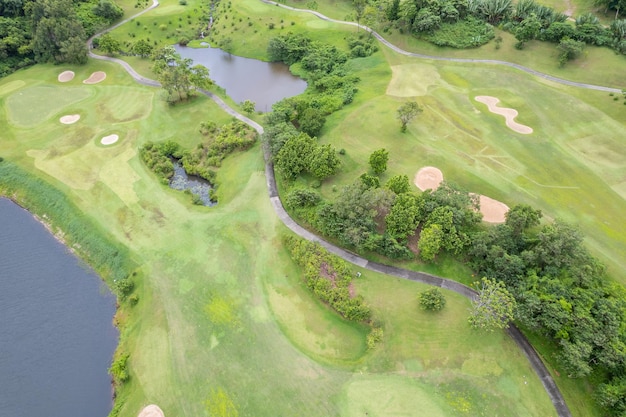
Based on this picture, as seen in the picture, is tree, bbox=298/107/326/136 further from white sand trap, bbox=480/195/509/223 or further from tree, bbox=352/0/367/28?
tree, bbox=352/0/367/28

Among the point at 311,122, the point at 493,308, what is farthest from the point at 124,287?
the point at 493,308

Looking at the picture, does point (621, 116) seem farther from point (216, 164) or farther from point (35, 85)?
point (35, 85)

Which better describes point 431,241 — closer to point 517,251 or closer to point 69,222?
point 517,251

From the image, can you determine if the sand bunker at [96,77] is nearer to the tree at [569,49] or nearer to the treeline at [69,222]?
the treeline at [69,222]

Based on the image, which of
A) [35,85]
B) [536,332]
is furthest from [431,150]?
[35,85]

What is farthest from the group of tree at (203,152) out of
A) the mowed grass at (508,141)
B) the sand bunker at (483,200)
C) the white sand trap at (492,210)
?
the white sand trap at (492,210)

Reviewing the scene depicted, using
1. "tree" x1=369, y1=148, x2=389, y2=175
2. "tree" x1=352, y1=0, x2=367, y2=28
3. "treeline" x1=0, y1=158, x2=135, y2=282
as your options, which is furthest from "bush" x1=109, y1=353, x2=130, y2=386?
"tree" x1=352, y1=0, x2=367, y2=28
